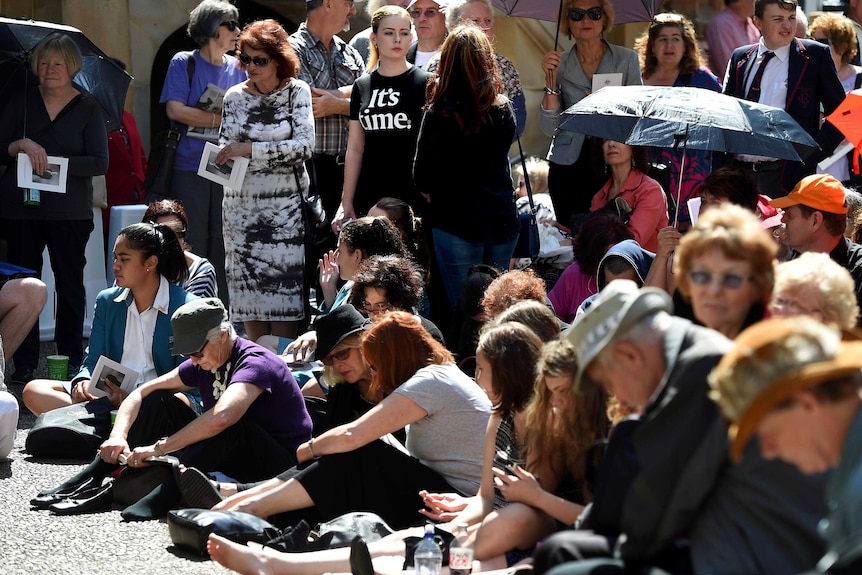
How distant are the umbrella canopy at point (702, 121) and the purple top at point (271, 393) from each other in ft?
6.26

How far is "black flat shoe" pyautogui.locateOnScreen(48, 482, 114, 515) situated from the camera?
5973 millimetres

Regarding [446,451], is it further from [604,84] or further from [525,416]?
[604,84]

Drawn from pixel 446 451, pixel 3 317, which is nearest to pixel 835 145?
pixel 446 451

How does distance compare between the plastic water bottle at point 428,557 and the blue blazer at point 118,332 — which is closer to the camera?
the plastic water bottle at point 428,557

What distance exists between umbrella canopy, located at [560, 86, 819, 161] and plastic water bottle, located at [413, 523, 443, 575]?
2.57 m

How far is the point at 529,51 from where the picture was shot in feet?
40.7

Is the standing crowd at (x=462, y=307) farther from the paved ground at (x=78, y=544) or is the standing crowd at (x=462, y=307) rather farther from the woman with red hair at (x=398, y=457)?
the paved ground at (x=78, y=544)

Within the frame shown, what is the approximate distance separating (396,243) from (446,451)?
1745mm

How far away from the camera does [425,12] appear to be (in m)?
8.39

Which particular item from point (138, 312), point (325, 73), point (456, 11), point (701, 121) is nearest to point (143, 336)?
point (138, 312)

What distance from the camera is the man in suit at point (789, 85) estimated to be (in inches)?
321

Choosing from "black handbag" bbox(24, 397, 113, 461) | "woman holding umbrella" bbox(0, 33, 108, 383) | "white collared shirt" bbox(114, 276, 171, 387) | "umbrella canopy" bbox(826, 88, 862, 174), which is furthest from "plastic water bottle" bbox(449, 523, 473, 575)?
"woman holding umbrella" bbox(0, 33, 108, 383)

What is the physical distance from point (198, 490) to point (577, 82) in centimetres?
374

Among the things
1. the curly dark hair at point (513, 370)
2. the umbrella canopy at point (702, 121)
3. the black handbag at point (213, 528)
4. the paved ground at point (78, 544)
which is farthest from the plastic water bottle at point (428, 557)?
the umbrella canopy at point (702, 121)
